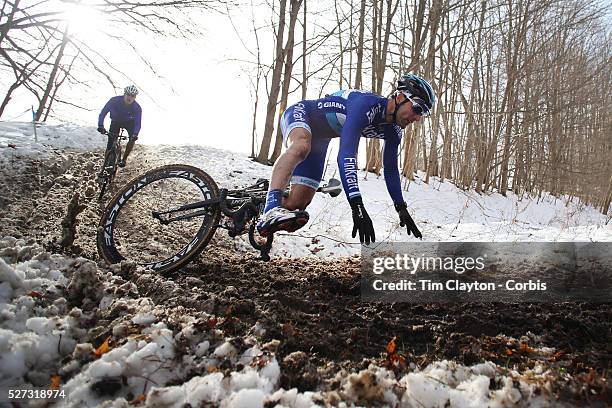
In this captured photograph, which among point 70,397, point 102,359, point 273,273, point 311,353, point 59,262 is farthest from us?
point 273,273

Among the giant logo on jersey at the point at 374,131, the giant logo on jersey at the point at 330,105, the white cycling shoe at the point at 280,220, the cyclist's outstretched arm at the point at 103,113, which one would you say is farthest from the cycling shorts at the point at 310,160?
the cyclist's outstretched arm at the point at 103,113

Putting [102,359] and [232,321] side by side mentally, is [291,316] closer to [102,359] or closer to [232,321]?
[232,321]

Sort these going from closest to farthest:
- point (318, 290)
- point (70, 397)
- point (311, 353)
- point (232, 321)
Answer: point (70, 397) → point (311, 353) → point (232, 321) → point (318, 290)

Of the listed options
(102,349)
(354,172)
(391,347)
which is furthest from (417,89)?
(102,349)

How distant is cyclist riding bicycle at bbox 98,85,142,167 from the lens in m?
7.88

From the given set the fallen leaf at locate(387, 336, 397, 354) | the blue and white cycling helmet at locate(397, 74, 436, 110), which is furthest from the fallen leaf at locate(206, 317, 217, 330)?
the blue and white cycling helmet at locate(397, 74, 436, 110)

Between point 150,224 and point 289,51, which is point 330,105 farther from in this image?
point 289,51

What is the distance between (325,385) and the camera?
1625 mm

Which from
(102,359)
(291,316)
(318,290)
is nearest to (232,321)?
(291,316)

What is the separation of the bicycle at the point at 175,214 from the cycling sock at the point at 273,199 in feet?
0.87

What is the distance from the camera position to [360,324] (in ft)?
7.72

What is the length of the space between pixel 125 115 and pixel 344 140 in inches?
256

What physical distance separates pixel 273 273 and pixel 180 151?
919 cm

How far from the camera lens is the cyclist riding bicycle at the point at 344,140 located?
296cm
